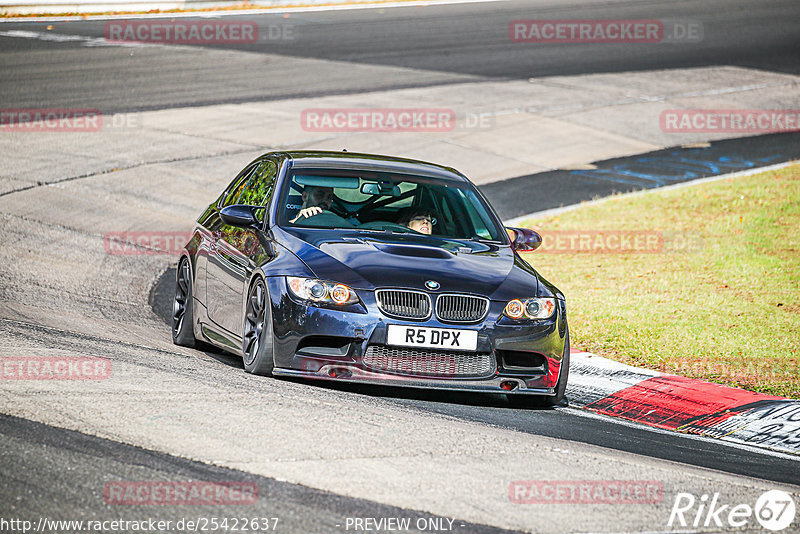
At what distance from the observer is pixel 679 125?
2381 cm

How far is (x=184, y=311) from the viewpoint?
935 cm

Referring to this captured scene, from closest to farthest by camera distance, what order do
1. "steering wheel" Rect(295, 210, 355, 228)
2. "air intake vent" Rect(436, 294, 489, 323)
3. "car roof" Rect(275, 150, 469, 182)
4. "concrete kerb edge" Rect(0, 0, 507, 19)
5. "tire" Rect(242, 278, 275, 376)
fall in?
1. "air intake vent" Rect(436, 294, 489, 323)
2. "tire" Rect(242, 278, 275, 376)
3. "steering wheel" Rect(295, 210, 355, 228)
4. "car roof" Rect(275, 150, 469, 182)
5. "concrete kerb edge" Rect(0, 0, 507, 19)

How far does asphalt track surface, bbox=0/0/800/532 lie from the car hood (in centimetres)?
77

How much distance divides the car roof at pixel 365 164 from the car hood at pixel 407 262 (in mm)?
799

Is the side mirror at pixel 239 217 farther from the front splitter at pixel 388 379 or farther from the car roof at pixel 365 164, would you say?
the front splitter at pixel 388 379

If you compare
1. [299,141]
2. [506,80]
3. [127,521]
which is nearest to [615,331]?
[127,521]

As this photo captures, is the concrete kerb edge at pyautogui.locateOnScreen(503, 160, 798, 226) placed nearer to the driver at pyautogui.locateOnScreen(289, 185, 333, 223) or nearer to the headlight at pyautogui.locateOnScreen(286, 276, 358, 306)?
the driver at pyautogui.locateOnScreen(289, 185, 333, 223)

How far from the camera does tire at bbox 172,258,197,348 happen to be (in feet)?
30.2

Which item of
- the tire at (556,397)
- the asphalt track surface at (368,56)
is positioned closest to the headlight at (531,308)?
the tire at (556,397)

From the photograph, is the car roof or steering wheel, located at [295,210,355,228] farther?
the car roof

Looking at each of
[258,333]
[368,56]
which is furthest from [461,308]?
[368,56]

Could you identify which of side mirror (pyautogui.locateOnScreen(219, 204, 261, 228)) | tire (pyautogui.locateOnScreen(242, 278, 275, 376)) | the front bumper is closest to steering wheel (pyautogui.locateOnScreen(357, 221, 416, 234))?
side mirror (pyautogui.locateOnScreen(219, 204, 261, 228))

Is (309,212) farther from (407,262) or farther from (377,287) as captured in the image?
(377,287)

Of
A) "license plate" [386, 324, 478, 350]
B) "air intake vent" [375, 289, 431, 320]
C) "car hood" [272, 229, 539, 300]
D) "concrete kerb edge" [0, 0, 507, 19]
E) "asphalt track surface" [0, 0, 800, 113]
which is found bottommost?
"license plate" [386, 324, 478, 350]
